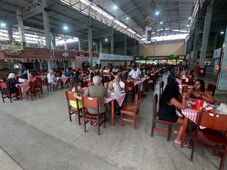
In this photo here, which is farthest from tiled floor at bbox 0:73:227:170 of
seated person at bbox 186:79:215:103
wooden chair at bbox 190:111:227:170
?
seated person at bbox 186:79:215:103

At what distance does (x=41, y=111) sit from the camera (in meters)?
3.97

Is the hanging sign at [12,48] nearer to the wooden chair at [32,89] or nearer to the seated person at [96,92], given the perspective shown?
the wooden chair at [32,89]

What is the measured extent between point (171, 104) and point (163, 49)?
26048 millimetres

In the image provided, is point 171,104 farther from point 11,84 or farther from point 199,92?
point 11,84

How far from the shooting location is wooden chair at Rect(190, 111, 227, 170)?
5.14 ft

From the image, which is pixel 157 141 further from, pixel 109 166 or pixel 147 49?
pixel 147 49

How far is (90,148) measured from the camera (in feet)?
7.29

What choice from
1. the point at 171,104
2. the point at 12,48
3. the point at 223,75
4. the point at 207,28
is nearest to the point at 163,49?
the point at 207,28

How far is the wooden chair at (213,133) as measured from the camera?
157cm

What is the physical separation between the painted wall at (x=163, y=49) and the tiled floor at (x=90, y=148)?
82.7 feet

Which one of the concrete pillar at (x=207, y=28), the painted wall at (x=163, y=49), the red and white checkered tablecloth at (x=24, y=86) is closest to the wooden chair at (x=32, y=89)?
the red and white checkered tablecloth at (x=24, y=86)

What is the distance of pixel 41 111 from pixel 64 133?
5.96ft

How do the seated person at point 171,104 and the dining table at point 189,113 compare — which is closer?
the dining table at point 189,113

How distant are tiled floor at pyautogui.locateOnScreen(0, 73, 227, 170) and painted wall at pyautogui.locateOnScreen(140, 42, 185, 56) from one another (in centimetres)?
2519
